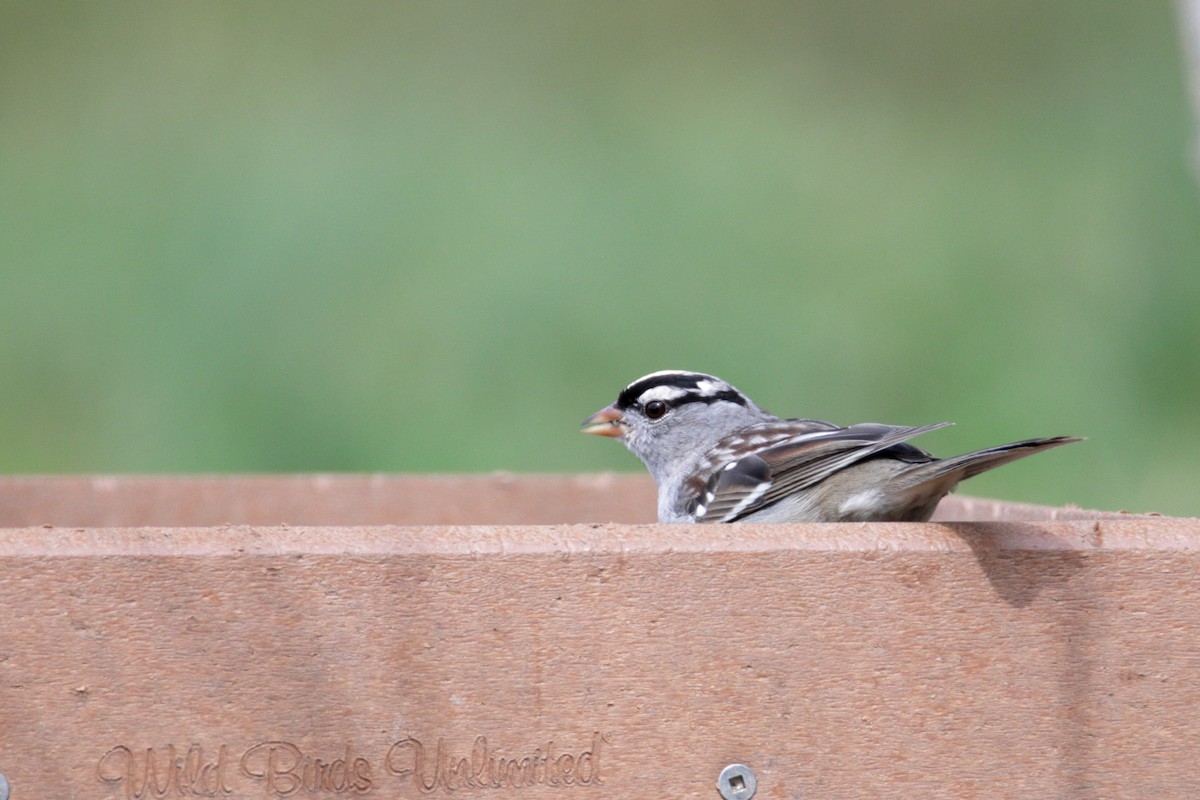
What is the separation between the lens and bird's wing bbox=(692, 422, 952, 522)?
2086 millimetres

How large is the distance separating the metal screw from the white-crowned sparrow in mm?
441

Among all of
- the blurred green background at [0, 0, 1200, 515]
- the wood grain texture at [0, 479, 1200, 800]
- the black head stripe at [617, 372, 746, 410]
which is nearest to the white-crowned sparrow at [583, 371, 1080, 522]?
the black head stripe at [617, 372, 746, 410]

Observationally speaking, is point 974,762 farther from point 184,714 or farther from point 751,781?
point 184,714

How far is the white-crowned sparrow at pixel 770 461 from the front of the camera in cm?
199

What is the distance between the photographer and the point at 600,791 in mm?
1614

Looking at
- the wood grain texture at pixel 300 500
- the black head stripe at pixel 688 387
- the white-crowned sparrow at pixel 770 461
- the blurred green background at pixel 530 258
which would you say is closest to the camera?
the white-crowned sparrow at pixel 770 461

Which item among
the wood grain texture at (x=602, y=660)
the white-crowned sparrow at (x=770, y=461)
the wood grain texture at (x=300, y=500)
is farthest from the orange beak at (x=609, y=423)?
the wood grain texture at (x=602, y=660)

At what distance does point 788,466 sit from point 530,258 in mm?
3158

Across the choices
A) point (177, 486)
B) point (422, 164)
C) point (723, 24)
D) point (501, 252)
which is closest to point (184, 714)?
point (177, 486)

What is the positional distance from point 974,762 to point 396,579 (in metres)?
0.69

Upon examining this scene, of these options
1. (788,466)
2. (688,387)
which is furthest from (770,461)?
(688,387)

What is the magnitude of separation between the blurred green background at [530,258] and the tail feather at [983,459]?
279 centimetres

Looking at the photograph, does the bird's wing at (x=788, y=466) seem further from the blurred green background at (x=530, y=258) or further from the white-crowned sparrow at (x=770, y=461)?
the blurred green background at (x=530, y=258)

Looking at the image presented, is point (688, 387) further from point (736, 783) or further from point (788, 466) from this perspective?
point (736, 783)
